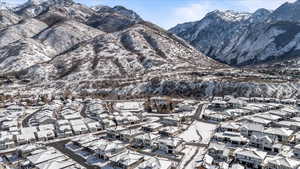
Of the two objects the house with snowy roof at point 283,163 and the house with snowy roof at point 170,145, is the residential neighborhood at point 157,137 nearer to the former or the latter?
the house with snowy roof at point 170,145

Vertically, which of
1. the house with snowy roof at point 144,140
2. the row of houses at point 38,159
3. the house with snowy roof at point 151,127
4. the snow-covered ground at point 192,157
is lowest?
the snow-covered ground at point 192,157

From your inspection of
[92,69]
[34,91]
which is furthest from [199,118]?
[92,69]

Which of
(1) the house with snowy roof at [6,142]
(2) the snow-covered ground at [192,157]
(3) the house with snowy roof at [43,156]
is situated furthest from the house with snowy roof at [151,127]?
(1) the house with snowy roof at [6,142]

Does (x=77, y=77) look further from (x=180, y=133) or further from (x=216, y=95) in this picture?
(x=180, y=133)

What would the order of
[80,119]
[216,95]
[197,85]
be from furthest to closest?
[197,85]
[216,95]
[80,119]

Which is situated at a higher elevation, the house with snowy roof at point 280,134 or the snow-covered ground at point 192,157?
the house with snowy roof at point 280,134

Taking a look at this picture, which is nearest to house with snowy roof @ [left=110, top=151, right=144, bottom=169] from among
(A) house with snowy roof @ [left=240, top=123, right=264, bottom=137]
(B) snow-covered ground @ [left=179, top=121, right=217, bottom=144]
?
(B) snow-covered ground @ [left=179, top=121, right=217, bottom=144]

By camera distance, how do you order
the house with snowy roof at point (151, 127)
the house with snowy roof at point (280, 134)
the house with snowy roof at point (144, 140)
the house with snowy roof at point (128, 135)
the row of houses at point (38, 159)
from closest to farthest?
the row of houses at point (38, 159)
the house with snowy roof at point (280, 134)
the house with snowy roof at point (144, 140)
the house with snowy roof at point (128, 135)
the house with snowy roof at point (151, 127)

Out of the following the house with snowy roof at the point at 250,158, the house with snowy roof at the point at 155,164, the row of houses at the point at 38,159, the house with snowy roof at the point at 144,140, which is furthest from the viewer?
the house with snowy roof at the point at 144,140

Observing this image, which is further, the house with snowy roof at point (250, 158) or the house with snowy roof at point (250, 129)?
the house with snowy roof at point (250, 129)
